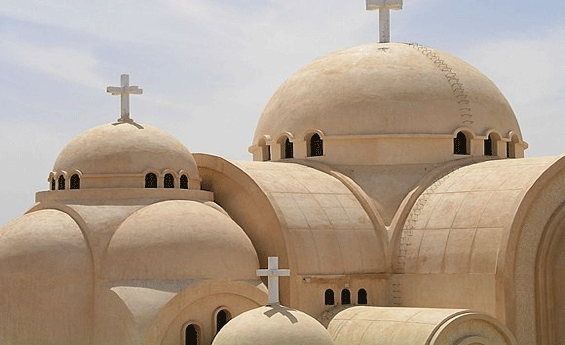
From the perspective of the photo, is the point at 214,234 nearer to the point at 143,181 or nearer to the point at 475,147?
the point at 143,181

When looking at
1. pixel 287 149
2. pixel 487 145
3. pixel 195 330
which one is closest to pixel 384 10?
pixel 487 145

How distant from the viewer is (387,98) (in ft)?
117

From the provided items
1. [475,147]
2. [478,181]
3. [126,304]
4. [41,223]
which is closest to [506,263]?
[478,181]

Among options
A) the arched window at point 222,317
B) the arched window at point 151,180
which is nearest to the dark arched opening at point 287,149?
the arched window at point 151,180

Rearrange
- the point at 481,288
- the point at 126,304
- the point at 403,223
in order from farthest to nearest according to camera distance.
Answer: the point at 403,223 < the point at 481,288 < the point at 126,304

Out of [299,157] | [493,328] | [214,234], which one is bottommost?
[493,328]

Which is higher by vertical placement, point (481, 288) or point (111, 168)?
point (111, 168)

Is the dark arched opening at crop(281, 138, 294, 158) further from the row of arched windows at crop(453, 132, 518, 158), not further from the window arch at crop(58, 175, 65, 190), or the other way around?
the window arch at crop(58, 175, 65, 190)

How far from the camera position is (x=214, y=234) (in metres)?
30.8

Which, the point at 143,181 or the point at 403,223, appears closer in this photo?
the point at 143,181

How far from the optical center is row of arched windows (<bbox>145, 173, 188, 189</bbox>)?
32312 millimetres

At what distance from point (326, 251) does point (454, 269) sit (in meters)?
3.39

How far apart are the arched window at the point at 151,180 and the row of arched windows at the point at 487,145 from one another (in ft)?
30.5

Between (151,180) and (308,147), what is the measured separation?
234 inches
